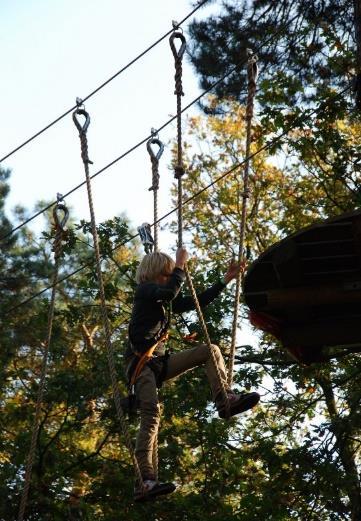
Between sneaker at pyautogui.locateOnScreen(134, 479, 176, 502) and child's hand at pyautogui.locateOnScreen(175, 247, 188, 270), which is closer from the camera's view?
sneaker at pyautogui.locateOnScreen(134, 479, 176, 502)

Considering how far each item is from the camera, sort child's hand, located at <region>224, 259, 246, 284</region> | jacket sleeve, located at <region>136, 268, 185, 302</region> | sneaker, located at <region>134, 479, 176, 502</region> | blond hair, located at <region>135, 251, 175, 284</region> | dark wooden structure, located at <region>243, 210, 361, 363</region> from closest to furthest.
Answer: dark wooden structure, located at <region>243, 210, 361, 363</region> < sneaker, located at <region>134, 479, 176, 502</region> < jacket sleeve, located at <region>136, 268, 185, 302</region> < blond hair, located at <region>135, 251, 175, 284</region> < child's hand, located at <region>224, 259, 246, 284</region>

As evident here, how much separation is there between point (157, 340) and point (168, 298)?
32 cm

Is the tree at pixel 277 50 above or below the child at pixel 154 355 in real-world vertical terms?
above

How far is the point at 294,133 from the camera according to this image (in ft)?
48.2

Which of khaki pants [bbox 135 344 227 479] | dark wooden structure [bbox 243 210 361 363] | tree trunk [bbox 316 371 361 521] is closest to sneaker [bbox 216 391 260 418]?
khaki pants [bbox 135 344 227 479]

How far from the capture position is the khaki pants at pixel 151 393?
5102 millimetres

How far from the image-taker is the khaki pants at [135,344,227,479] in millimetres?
5102

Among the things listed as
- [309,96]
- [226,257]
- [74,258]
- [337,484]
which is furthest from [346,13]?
[74,258]

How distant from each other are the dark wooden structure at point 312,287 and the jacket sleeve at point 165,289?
1.21 feet

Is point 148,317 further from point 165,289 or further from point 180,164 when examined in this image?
point 180,164

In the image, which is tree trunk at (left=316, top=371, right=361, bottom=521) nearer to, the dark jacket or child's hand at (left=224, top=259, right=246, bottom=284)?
child's hand at (left=224, top=259, right=246, bottom=284)

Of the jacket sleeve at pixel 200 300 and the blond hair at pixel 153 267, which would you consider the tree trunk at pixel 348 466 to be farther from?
the blond hair at pixel 153 267

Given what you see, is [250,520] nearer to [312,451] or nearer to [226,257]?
[312,451]

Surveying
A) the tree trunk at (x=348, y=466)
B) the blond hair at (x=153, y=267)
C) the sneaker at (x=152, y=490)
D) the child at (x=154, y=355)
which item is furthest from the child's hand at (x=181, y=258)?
the tree trunk at (x=348, y=466)
